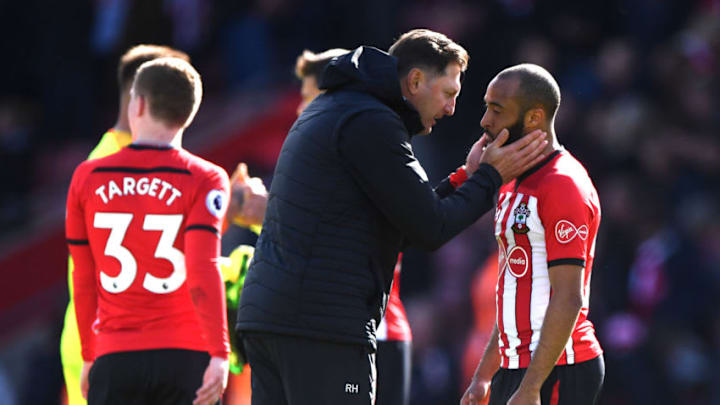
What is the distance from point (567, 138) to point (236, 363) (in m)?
5.69

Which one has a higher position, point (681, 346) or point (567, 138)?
point (567, 138)

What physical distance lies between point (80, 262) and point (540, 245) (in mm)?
1951

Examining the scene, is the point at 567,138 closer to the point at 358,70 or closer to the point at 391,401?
the point at 391,401

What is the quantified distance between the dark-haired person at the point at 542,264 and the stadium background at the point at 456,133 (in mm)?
4595

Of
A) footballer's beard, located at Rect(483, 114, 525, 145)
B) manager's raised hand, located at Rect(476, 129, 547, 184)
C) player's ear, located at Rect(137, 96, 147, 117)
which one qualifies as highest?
player's ear, located at Rect(137, 96, 147, 117)

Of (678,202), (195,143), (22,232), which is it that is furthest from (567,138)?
(22,232)

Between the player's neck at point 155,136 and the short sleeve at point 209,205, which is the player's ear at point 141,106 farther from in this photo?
the short sleeve at point 209,205

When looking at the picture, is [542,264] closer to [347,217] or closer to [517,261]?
[517,261]

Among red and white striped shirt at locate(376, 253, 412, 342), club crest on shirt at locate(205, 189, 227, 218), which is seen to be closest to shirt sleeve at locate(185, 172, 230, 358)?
club crest on shirt at locate(205, 189, 227, 218)

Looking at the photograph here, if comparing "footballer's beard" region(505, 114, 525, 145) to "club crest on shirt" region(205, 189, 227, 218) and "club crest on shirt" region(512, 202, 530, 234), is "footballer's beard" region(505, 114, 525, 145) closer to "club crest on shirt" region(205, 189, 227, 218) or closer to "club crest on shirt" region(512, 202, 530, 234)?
"club crest on shirt" region(512, 202, 530, 234)

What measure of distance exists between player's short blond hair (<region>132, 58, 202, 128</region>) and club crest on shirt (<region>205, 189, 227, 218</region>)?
1.21 feet

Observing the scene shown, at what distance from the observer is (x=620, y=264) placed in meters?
9.67

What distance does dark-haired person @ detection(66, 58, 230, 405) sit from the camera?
4539 millimetres

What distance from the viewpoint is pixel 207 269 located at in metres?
4.53
